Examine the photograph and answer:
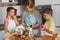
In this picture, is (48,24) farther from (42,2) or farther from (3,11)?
(3,11)

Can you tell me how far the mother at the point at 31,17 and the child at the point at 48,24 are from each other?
4cm

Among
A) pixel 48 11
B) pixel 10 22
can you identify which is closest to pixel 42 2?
pixel 48 11

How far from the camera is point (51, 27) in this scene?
34.7 inches

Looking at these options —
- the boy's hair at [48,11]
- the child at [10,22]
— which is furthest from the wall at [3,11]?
the boy's hair at [48,11]

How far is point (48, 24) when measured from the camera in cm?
88

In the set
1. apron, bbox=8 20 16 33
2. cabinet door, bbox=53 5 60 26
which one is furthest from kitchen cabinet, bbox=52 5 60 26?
apron, bbox=8 20 16 33

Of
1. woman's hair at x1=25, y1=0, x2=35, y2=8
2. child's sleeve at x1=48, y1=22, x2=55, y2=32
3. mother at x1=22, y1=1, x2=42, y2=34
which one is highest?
woman's hair at x1=25, y1=0, x2=35, y2=8

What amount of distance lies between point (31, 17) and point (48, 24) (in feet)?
0.31

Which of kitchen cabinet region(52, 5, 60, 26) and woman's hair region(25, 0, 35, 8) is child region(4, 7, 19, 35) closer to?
woman's hair region(25, 0, 35, 8)

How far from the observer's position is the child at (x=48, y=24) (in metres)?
0.88

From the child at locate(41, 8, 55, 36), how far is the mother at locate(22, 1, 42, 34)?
0.04 meters

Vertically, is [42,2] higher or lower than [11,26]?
higher

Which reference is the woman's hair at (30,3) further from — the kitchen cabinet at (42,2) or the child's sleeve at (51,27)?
the child's sleeve at (51,27)

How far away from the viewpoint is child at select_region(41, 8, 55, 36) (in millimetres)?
881
